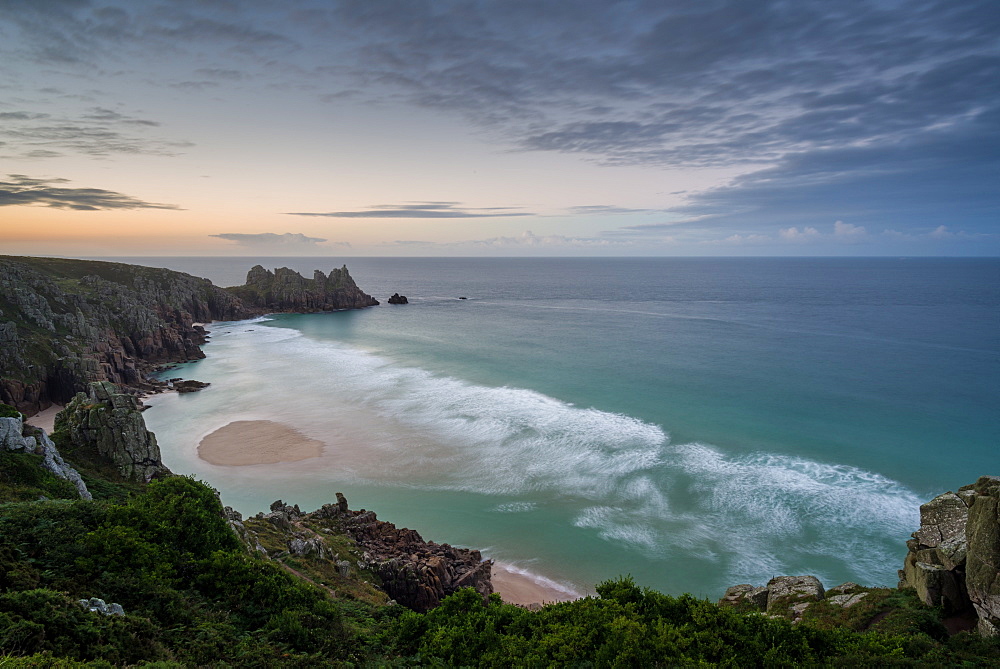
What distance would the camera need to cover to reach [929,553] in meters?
18.7

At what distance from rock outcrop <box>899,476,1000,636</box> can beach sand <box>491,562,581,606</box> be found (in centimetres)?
1573

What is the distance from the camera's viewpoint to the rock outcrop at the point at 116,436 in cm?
2928

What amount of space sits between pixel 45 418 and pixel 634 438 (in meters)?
60.9

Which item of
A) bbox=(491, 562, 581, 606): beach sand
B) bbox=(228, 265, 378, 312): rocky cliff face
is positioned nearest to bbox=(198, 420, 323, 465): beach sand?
bbox=(491, 562, 581, 606): beach sand

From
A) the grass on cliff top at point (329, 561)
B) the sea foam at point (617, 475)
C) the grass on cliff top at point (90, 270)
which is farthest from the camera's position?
the grass on cliff top at point (90, 270)

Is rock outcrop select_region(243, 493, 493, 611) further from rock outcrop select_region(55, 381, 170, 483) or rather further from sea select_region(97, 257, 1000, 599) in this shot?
rock outcrop select_region(55, 381, 170, 483)

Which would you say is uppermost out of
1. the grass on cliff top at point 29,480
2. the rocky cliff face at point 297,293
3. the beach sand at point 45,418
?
the rocky cliff face at point 297,293

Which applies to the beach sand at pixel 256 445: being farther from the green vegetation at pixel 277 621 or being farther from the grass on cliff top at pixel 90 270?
the grass on cliff top at pixel 90 270

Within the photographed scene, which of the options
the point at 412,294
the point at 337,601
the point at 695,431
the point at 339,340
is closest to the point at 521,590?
the point at 337,601

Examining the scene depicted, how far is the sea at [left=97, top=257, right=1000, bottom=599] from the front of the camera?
3225 centimetres

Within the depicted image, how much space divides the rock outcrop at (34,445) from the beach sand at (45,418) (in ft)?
104

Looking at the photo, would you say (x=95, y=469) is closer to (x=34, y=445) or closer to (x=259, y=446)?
(x=34, y=445)

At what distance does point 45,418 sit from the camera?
51812mm

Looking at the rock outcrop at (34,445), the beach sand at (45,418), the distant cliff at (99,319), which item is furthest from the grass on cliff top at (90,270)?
the rock outcrop at (34,445)
